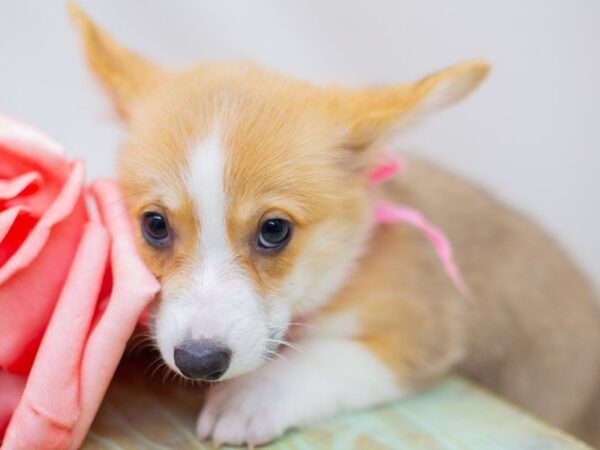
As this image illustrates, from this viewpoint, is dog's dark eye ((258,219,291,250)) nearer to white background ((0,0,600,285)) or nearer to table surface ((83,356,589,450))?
table surface ((83,356,589,450))

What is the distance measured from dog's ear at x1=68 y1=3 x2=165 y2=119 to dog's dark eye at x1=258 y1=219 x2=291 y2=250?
0.53m

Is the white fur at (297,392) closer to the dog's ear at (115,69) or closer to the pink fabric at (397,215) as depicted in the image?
the pink fabric at (397,215)

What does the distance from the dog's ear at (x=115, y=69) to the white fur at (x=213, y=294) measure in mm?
378

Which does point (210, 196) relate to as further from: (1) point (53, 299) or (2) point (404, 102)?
(2) point (404, 102)

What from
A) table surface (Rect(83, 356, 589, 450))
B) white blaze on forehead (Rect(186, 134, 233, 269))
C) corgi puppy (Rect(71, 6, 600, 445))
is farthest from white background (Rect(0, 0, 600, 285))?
white blaze on forehead (Rect(186, 134, 233, 269))

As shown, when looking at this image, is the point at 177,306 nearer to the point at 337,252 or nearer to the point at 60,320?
the point at 60,320

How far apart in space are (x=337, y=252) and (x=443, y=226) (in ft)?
2.39

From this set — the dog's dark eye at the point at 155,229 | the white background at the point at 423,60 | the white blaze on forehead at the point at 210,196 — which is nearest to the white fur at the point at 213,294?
the white blaze on forehead at the point at 210,196

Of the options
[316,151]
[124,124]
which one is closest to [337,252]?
[316,151]

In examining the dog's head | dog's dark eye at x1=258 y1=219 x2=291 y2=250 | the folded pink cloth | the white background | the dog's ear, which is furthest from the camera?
the white background

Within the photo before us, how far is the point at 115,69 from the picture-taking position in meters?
2.31

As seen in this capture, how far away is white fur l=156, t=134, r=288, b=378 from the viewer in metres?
1.87

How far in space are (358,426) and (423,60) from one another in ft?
5.77

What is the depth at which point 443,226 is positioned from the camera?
9.45 feet
